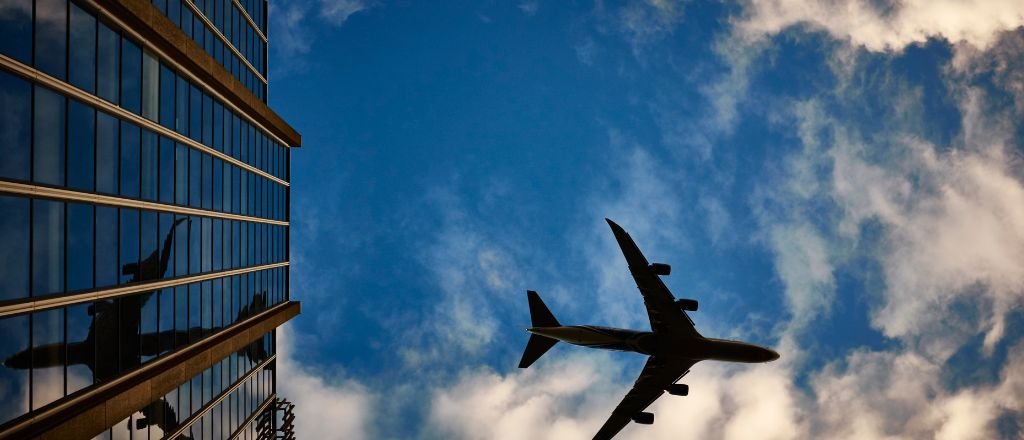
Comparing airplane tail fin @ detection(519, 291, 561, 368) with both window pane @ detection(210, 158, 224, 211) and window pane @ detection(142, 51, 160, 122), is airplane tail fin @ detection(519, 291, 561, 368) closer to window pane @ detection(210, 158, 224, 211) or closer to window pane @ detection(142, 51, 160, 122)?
window pane @ detection(210, 158, 224, 211)

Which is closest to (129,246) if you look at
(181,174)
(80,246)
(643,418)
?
(80,246)

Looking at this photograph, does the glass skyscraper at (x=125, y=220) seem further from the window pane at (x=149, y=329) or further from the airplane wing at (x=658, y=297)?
the airplane wing at (x=658, y=297)

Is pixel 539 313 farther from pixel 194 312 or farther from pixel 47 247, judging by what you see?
pixel 47 247

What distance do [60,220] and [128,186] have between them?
399 centimetres

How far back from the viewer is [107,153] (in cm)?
1816

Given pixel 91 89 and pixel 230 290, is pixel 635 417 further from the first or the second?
pixel 91 89

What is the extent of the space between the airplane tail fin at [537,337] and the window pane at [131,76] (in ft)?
75.9

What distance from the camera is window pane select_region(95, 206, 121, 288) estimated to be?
17.8 m

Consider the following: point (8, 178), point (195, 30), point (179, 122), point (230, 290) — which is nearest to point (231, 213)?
point (230, 290)

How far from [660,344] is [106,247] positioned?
26952 millimetres

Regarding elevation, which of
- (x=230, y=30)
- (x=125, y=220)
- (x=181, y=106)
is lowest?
(x=125, y=220)

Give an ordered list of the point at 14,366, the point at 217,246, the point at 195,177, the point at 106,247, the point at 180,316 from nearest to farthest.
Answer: the point at 14,366 → the point at 106,247 → the point at 180,316 → the point at 195,177 → the point at 217,246

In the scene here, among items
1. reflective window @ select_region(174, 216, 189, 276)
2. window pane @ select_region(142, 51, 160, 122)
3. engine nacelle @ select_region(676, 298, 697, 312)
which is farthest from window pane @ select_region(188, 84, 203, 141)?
engine nacelle @ select_region(676, 298, 697, 312)

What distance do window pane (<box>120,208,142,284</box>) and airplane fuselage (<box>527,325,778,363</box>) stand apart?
21587 millimetres
